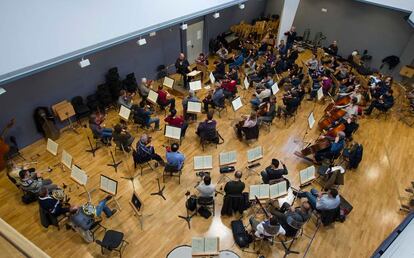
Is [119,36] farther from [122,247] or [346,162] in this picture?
[346,162]

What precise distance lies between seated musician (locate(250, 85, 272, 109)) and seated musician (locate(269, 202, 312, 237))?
209 inches

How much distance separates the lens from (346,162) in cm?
944

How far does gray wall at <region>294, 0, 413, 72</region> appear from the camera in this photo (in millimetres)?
14125

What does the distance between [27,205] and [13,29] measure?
4569 millimetres

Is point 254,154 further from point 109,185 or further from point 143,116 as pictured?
point 143,116

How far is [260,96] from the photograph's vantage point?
1105 centimetres

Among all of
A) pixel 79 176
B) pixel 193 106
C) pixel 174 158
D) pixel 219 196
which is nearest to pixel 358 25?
pixel 193 106

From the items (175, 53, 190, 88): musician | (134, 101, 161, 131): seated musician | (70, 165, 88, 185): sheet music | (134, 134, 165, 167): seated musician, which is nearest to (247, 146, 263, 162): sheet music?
(134, 134, 165, 167): seated musician

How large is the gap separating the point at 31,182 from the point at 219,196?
4961 mm

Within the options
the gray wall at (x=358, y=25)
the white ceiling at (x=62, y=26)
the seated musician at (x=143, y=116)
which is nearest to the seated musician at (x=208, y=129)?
the seated musician at (x=143, y=116)

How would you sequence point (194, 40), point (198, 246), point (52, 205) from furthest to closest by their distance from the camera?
point (194, 40), point (52, 205), point (198, 246)

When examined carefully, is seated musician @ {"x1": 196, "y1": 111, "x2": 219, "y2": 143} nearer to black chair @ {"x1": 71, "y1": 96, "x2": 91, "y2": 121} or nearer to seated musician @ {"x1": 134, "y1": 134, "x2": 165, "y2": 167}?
seated musician @ {"x1": 134, "y1": 134, "x2": 165, "y2": 167}

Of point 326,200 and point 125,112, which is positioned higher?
point 125,112

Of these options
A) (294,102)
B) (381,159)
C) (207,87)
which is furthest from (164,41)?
(381,159)
